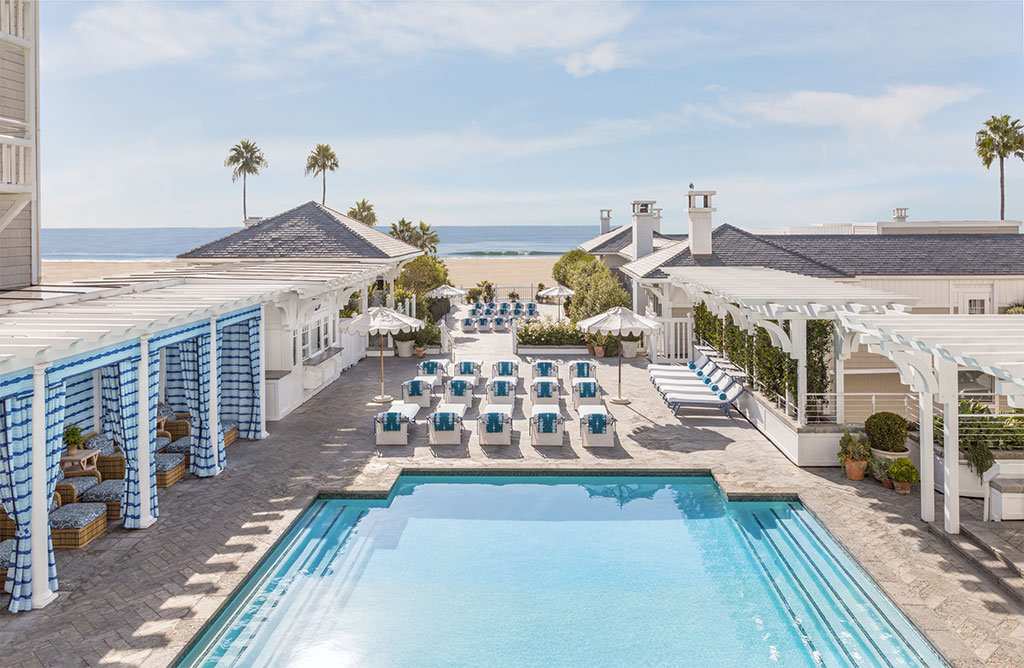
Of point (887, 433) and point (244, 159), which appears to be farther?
point (244, 159)

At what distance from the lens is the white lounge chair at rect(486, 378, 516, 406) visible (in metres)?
17.3

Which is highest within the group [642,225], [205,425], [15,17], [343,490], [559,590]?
[15,17]

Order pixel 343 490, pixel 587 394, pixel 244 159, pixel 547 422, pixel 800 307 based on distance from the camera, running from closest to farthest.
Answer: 1. pixel 343 490
2. pixel 800 307
3. pixel 547 422
4. pixel 587 394
5. pixel 244 159

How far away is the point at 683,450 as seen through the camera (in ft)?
44.6

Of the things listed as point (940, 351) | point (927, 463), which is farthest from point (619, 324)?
point (940, 351)

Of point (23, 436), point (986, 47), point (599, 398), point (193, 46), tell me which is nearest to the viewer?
point (23, 436)

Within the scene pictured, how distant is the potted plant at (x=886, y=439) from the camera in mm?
11273

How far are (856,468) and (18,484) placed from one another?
11924 millimetres

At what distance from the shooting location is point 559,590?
848cm

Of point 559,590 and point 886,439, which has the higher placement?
point 886,439

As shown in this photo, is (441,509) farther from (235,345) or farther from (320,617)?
(235,345)

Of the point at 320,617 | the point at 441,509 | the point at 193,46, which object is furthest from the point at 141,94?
the point at 320,617

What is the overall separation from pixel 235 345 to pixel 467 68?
2522cm

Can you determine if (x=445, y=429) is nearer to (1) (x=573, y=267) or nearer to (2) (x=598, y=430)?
(2) (x=598, y=430)
